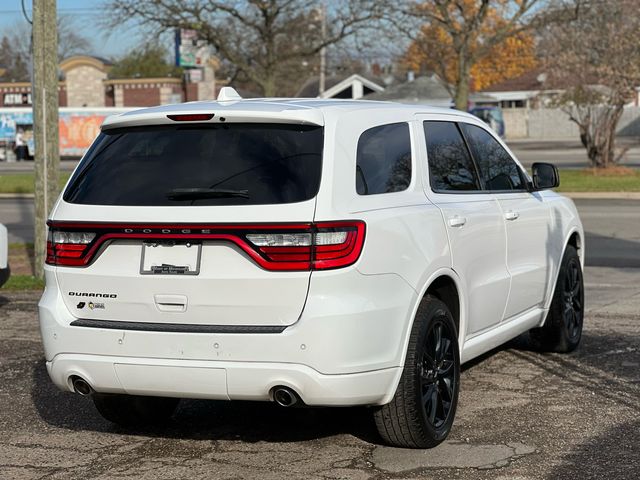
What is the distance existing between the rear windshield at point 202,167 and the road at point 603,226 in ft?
30.7

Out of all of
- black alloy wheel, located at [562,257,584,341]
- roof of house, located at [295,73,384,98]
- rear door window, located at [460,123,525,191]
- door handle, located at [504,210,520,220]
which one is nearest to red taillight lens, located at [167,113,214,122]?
rear door window, located at [460,123,525,191]

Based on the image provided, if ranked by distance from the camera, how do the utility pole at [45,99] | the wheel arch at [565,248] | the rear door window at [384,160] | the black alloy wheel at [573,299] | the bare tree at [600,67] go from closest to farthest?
the rear door window at [384,160]
the wheel arch at [565,248]
the black alloy wheel at [573,299]
the utility pole at [45,99]
the bare tree at [600,67]

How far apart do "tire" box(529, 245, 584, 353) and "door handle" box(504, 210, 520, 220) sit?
1.04 meters

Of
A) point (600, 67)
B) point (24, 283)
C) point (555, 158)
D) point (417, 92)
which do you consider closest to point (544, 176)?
point (24, 283)

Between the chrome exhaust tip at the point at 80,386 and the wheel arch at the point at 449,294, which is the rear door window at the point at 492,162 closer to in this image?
the wheel arch at the point at 449,294

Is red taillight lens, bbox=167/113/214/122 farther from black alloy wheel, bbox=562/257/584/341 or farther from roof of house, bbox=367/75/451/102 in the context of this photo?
roof of house, bbox=367/75/451/102

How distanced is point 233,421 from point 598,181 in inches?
914

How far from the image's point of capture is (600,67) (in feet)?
102

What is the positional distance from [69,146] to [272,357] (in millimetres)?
53126

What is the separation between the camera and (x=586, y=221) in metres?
19.6

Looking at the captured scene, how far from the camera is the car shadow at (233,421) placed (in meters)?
6.11

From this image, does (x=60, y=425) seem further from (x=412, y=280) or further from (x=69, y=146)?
(x=69, y=146)

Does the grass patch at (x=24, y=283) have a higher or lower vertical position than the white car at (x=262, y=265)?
lower

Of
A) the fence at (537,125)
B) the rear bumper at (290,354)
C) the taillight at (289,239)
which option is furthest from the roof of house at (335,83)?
the taillight at (289,239)
